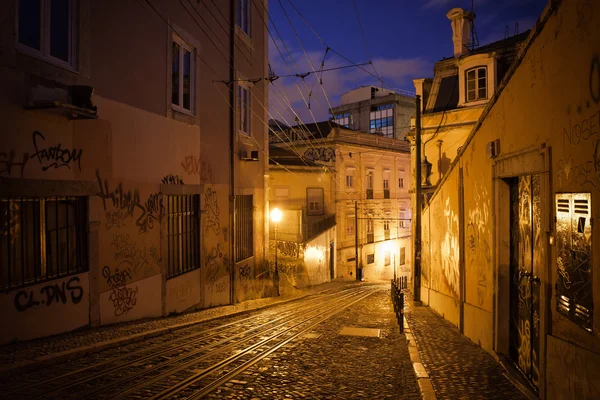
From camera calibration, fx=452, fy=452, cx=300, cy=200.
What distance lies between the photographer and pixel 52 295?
6.63 meters

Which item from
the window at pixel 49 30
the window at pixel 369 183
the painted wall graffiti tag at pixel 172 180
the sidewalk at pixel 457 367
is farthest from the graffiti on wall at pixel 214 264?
the window at pixel 369 183

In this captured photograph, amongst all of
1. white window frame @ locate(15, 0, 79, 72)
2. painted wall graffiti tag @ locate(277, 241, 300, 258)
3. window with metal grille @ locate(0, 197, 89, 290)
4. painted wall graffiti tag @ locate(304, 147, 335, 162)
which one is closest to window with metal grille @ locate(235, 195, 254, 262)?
window with metal grille @ locate(0, 197, 89, 290)

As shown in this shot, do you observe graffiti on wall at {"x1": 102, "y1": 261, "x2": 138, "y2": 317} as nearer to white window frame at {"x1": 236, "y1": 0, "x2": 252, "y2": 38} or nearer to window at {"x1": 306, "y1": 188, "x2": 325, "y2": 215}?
white window frame at {"x1": 236, "y1": 0, "x2": 252, "y2": 38}

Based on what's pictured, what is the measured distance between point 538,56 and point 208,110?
8.49 m

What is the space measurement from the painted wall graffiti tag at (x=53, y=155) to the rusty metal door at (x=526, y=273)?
656cm

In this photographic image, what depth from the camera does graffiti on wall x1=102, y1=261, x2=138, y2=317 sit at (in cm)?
786

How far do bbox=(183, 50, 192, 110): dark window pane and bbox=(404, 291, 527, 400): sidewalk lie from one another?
288 inches

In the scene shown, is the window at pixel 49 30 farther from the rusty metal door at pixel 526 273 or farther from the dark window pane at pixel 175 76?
the rusty metal door at pixel 526 273

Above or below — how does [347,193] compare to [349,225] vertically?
above

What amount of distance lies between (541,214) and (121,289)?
6.85 m

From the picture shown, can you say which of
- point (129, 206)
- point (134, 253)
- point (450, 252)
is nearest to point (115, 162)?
point (129, 206)

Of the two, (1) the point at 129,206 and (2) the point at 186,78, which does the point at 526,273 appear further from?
(2) the point at 186,78

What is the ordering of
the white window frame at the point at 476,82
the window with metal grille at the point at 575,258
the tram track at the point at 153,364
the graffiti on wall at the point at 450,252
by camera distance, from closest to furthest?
the window with metal grille at the point at 575,258 → the tram track at the point at 153,364 → the graffiti on wall at the point at 450,252 → the white window frame at the point at 476,82

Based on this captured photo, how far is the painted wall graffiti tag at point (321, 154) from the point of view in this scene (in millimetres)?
33312
